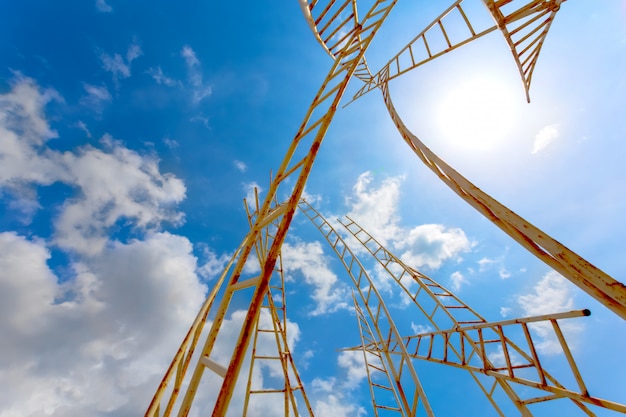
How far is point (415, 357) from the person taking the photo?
8.41 metres

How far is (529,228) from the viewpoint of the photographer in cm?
362

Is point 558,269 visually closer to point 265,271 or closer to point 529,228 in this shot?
point 529,228

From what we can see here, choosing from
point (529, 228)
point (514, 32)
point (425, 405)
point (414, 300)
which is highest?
point (514, 32)

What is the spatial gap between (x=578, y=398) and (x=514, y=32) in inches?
292

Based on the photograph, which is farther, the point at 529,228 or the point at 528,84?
the point at 528,84

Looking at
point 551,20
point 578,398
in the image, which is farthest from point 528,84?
point 578,398

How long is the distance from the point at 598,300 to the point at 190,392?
4.53 m

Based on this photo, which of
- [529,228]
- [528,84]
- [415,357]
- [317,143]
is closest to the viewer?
[317,143]

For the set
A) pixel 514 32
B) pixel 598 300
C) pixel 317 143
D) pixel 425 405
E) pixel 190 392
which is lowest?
pixel 190 392

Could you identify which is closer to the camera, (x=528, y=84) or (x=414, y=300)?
(x=528, y=84)

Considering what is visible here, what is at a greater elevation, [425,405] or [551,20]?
[551,20]

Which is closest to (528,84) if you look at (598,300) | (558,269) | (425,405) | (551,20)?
(551,20)

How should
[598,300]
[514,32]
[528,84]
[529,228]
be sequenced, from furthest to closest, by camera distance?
[528,84]
[514,32]
[529,228]
[598,300]

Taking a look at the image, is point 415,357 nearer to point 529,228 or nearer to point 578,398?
point 578,398
